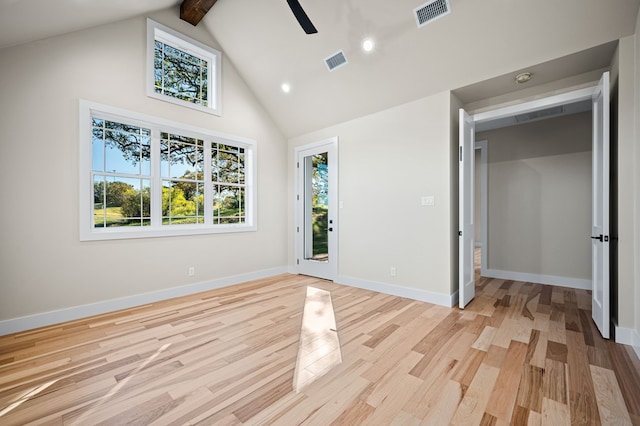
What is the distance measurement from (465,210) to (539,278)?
2478mm

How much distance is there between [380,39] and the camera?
3240mm

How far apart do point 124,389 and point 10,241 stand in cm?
217

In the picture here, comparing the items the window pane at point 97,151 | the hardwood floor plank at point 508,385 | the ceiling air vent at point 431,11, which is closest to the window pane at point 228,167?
the window pane at point 97,151

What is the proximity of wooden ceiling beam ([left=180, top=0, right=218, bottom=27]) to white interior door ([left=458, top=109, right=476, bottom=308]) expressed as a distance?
3.63 m

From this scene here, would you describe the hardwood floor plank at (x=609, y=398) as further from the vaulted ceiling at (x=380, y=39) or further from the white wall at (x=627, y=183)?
the vaulted ceiling at (x=380, y=39)

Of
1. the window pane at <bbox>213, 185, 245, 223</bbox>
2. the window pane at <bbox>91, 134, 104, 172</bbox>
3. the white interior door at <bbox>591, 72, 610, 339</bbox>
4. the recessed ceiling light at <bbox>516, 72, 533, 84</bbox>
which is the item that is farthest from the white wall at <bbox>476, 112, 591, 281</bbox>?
the window pane at <bbox>91, 134, 104, 172</bbox>

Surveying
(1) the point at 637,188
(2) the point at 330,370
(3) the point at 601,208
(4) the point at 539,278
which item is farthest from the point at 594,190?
(2) the point at 330,370

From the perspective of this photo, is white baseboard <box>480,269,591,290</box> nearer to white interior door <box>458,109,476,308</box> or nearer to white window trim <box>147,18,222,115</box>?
white interior door <box>458,109,476,308</box>

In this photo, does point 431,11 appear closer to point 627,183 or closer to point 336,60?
point 336,60

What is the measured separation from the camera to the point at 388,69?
3.54 meters

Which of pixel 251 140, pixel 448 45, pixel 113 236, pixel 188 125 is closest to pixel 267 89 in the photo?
pixel 251 140

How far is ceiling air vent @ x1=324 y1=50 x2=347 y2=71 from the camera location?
365cm

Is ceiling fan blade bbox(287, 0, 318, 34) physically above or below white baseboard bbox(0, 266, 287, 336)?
above

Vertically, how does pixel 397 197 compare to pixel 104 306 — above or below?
above
